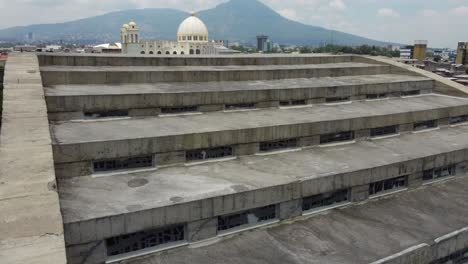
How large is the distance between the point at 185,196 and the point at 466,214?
960cm

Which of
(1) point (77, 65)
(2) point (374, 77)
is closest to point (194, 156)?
(1) point (77, 65)

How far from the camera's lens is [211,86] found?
1994 cm

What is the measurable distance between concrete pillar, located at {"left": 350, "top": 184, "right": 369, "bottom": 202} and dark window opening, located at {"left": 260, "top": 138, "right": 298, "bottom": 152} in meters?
3.17

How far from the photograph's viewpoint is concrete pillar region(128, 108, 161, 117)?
16938mm

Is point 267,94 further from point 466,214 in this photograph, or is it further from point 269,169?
point 466,214

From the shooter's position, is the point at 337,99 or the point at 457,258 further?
the point at 337,99

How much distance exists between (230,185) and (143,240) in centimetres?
298

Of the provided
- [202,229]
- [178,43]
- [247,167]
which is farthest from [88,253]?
[178,43]

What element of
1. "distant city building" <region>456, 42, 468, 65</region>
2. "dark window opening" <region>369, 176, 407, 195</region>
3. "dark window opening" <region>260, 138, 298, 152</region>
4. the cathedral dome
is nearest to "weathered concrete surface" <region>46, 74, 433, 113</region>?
"dark window opening" <region>260, 138, 298, 152</region>

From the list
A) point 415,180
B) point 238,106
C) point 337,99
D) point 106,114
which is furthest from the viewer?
point 337,99

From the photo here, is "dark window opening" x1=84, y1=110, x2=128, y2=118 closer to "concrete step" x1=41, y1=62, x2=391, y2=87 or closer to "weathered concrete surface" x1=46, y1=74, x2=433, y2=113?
"weathered concrete surface" x1=46, y1=74, x2=433, y2=113

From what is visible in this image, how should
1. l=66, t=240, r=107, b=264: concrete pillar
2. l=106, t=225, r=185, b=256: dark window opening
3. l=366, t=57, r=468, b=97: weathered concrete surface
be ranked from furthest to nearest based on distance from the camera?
l=366, t=57, r=468, b=97: weathered concrete surface → l=106, t=225, r=185, b=256: dark window opening → l=66, t=240, r=107, b=264: concrete pillar

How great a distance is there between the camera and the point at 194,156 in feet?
48.4

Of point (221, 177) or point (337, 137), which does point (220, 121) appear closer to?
point (221, 177)
